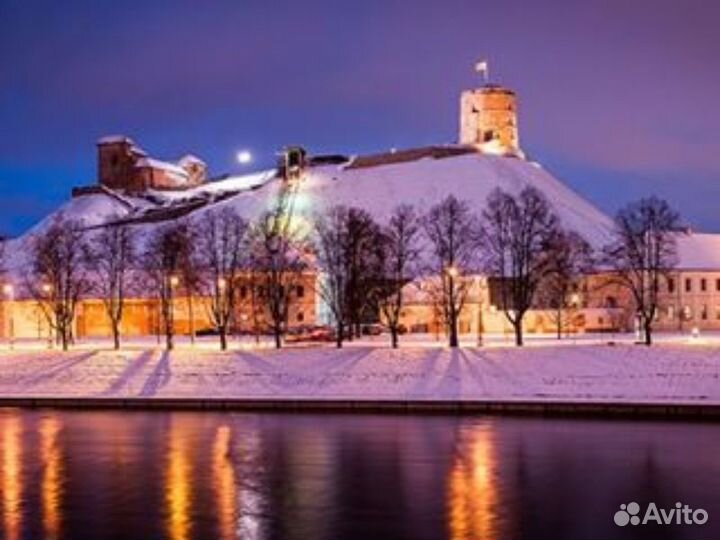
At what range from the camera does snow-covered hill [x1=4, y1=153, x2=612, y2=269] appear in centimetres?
10619

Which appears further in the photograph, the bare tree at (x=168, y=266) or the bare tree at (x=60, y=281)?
the bare tree at (x=168, y=266)

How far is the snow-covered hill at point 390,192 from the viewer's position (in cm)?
10619

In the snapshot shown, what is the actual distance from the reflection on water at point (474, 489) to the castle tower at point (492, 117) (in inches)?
3453

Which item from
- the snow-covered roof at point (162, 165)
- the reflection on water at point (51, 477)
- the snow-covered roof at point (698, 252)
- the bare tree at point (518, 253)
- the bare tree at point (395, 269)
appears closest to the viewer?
the reflection on water at point (51, 477)

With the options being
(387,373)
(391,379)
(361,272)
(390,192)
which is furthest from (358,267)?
(390,192)

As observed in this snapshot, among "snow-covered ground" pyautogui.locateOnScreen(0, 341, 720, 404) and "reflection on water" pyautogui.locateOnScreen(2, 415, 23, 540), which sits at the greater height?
"snow-covered ground" pyautogui.locateOnScreen(0, 341, 720, 404)

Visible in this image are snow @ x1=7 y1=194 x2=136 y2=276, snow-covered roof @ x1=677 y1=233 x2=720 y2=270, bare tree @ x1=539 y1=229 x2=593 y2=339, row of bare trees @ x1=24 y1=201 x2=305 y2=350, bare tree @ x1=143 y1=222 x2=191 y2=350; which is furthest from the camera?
snow @ x1=7 y1=194 x2=136 y2=276

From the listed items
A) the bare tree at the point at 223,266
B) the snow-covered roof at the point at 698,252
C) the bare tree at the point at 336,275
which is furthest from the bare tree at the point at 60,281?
the snow-covered roof at the point at 698,252

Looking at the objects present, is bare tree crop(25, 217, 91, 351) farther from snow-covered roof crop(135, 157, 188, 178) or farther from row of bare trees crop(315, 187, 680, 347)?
snow-covered roof crop(135, 157, 188, 178)

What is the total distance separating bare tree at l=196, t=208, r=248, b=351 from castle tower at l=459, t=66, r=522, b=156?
39609 mm

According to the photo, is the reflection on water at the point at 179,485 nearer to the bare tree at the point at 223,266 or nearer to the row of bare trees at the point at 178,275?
the row of bare trees at the point at 178,275

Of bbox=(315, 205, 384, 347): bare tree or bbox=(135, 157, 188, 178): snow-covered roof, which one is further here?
bbox=(135, 157, 188, 178): snow-covered roof

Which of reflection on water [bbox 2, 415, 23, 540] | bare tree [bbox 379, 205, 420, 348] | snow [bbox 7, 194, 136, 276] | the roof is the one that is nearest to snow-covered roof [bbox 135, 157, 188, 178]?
snow [bbox 7, 194, 136, 276]

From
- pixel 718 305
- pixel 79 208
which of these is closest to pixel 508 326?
pixel 718 305
